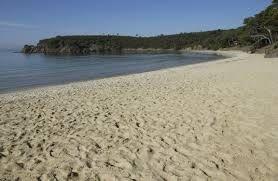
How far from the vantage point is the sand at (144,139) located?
5.17 meters

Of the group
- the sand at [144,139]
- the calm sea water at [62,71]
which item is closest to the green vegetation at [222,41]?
the calm sea water at [62,71]

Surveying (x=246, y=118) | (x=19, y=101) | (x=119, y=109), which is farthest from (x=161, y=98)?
(x=19, y=101)

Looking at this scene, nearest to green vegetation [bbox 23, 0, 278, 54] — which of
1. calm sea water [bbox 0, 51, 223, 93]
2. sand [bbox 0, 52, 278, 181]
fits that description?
calm sea water [bbox 0, 51, 223, 93]

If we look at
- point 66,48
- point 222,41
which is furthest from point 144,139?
point 66,48

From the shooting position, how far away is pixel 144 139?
6.75 meters

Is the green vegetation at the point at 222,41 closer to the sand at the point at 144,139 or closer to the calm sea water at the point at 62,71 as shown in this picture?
the calm sea water at the point at 62,71

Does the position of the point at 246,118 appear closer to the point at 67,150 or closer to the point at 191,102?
the point at 191,102

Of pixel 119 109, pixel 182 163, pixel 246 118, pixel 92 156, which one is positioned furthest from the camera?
pixel 119 109

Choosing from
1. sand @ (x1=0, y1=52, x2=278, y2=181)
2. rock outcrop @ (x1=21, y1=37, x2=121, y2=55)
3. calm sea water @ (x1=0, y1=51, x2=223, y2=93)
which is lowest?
rock outcrop @ (x1=21, y1=37, x2=121, y2=55)

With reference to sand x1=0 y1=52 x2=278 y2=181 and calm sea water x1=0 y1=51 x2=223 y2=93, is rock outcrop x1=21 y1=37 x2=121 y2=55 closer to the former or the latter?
calm sea water x1=0 y1=51 x2=223 y2=93

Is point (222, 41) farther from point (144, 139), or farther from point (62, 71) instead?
point (144, 139)

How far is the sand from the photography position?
5168 mm

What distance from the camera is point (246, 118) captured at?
8094 millimetres

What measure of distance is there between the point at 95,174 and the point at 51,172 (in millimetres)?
797
